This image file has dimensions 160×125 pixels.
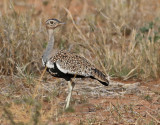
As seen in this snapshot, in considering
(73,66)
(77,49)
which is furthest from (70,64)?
(77,49)

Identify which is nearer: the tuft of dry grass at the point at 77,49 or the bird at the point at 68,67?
the bird at the point at 68,67

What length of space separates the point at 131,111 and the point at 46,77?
1839 mm

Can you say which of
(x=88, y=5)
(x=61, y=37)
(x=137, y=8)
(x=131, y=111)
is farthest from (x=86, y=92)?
(x=88, y=5)

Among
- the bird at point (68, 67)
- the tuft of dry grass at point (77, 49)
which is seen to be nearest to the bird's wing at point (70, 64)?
the bird at point (68, 67)

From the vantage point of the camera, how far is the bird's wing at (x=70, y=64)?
4785mm

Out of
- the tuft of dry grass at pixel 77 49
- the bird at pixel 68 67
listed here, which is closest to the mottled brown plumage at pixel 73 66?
the bird at pixel 68 67

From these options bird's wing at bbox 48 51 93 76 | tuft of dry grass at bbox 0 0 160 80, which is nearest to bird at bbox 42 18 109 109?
bird's wing at bbox 48 51 93 76

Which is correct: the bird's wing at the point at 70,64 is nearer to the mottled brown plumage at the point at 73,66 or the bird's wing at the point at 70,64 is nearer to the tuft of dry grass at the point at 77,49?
the mottled brown plumage at the point at 73,66

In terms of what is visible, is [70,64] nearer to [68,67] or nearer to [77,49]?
[68,67]

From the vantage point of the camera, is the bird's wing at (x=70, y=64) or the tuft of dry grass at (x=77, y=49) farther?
the tuft of dry grass at (x=77, y=49)

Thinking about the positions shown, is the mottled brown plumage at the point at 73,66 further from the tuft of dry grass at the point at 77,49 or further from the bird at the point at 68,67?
the tuft of dry grass at the point at 77,49

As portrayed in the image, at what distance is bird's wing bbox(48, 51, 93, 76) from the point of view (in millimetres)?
4785

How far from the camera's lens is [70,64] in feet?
15.9

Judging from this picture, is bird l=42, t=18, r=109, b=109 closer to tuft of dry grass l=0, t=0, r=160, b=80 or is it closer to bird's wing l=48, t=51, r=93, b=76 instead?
bird's wing l=48, t=51, r=93, b=76
